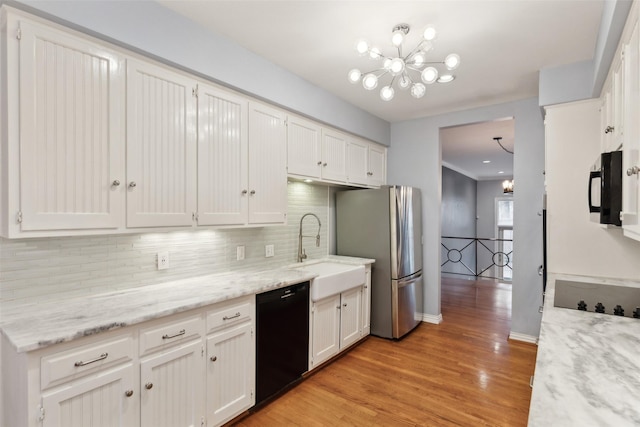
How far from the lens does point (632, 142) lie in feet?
4.50

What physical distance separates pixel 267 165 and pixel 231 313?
1225mm

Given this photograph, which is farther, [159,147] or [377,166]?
[377,166]

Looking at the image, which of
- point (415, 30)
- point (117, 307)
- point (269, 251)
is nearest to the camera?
point (117, 307)

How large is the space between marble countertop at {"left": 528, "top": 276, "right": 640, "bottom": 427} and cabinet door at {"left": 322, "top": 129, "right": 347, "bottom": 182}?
230cm

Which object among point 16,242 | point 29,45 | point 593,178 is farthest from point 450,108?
point 16,242

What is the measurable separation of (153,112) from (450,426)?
2778 mm

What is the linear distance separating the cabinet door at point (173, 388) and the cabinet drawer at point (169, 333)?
0.16ft

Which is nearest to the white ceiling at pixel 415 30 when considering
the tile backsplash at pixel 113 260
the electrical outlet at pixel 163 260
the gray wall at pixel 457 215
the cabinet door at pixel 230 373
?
the tile backsplash at pixel 113 260

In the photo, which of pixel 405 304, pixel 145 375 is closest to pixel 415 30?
pixel 145 375

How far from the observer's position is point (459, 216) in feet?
28.5

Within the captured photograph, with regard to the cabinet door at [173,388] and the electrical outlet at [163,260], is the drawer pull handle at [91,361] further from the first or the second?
the electrical outlet at [163,260]

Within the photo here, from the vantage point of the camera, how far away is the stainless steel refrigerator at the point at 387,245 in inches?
143

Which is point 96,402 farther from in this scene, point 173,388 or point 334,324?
point 334,324

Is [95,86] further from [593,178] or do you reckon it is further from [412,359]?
[412,359]
